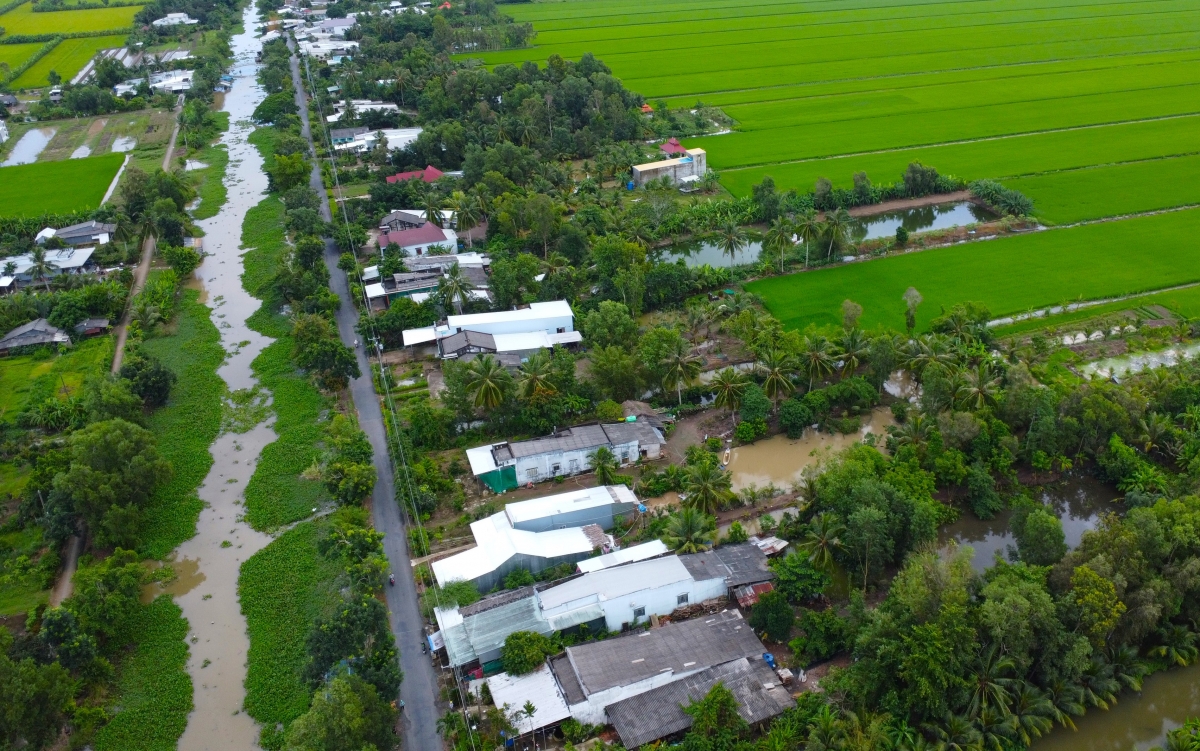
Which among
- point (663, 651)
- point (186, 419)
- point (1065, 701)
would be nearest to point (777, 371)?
point (663, 651)

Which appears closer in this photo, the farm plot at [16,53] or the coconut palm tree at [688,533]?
the coconut palm tree at [688,533]

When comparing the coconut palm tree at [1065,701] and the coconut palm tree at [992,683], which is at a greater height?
the coconut palm tree at [992,683]

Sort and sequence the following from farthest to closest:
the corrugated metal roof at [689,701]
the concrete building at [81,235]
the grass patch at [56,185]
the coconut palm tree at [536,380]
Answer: the grass patch at [56,185]
the concrete building at [81,235]
the coconut palm tree at [536,380]
the corrugated metal roof at [689,701]

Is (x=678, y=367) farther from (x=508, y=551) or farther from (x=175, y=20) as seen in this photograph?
(x=175, y=20)

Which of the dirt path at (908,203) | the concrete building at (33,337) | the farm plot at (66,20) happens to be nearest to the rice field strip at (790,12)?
the farm plot at (66,20)

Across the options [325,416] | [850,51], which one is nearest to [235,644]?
[325,416]

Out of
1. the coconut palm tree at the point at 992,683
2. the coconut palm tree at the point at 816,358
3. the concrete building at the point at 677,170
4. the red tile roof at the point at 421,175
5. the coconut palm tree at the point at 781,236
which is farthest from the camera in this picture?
the red tile roof at the point at 421,175

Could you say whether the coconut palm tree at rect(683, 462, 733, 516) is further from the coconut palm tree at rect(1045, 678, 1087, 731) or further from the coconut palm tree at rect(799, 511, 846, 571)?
the coconut palm tree at rect(1045, 678, 1087, 731)

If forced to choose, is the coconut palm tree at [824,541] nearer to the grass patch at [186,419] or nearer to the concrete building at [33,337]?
the grass patch at [186,419]
